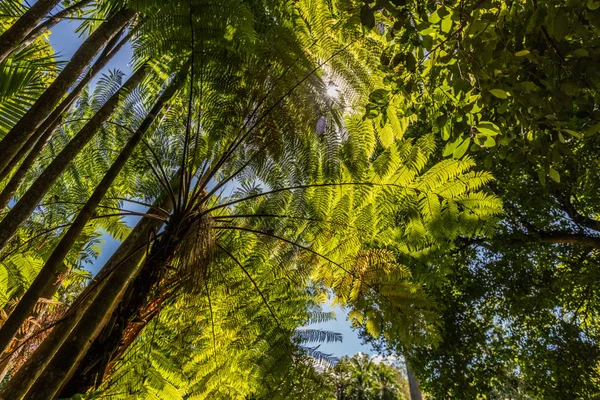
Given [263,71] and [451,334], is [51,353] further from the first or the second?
[451,334]

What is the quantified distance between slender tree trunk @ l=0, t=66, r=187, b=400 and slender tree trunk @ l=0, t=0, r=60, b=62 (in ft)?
2.44

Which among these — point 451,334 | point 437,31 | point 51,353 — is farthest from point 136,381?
point 451,334

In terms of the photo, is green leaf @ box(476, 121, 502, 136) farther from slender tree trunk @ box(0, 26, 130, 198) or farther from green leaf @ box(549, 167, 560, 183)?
slender tree trunk @ box(0, 26, 130, 198)

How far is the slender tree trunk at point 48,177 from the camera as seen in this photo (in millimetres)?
1634

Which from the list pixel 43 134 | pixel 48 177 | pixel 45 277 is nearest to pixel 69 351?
pixel 45 277

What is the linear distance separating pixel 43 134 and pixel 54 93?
0.59 m

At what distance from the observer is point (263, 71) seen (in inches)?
85.4

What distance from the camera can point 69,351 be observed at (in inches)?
64.2

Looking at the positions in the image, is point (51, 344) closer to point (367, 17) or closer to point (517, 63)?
point (367, 17)

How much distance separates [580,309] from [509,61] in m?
6.55

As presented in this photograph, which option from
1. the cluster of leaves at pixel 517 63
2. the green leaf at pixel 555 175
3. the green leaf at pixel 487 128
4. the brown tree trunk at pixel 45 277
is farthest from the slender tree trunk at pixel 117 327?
the green leaf at pixel 555 175

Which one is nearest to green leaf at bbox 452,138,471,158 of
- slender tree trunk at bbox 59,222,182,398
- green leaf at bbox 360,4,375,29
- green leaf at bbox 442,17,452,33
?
green leaf at bbox 442,17,452,33

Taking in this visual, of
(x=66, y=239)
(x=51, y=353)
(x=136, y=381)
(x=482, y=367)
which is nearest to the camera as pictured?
(x=66, y=239)

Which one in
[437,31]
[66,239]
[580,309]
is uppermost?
[580,309]
